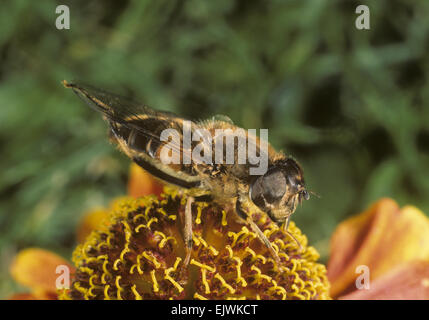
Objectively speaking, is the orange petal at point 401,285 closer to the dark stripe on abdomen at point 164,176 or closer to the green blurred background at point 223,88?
the dark stripe on abdomen at point 164,176

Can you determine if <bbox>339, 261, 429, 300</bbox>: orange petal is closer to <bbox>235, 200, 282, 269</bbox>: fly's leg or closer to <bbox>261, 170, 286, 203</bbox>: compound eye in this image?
Answer: <bbox>235, 200, 282, 269</bbox>: fly's leg

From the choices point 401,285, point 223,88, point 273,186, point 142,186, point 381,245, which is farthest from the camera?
point 223,88

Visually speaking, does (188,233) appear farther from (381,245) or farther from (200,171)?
(381,245)

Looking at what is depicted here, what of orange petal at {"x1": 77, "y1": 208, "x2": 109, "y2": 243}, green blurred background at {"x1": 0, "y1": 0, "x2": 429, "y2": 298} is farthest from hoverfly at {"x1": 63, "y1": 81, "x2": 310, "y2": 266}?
green blurred background at {"x1": 0, "y1": 0, "x2": 429, "y2": 298}

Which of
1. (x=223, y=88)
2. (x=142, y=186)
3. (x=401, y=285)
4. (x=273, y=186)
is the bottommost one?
(x=401, y=285)

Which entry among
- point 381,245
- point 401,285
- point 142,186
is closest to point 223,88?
point 142,186

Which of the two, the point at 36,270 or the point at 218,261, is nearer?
the point at 218,261
